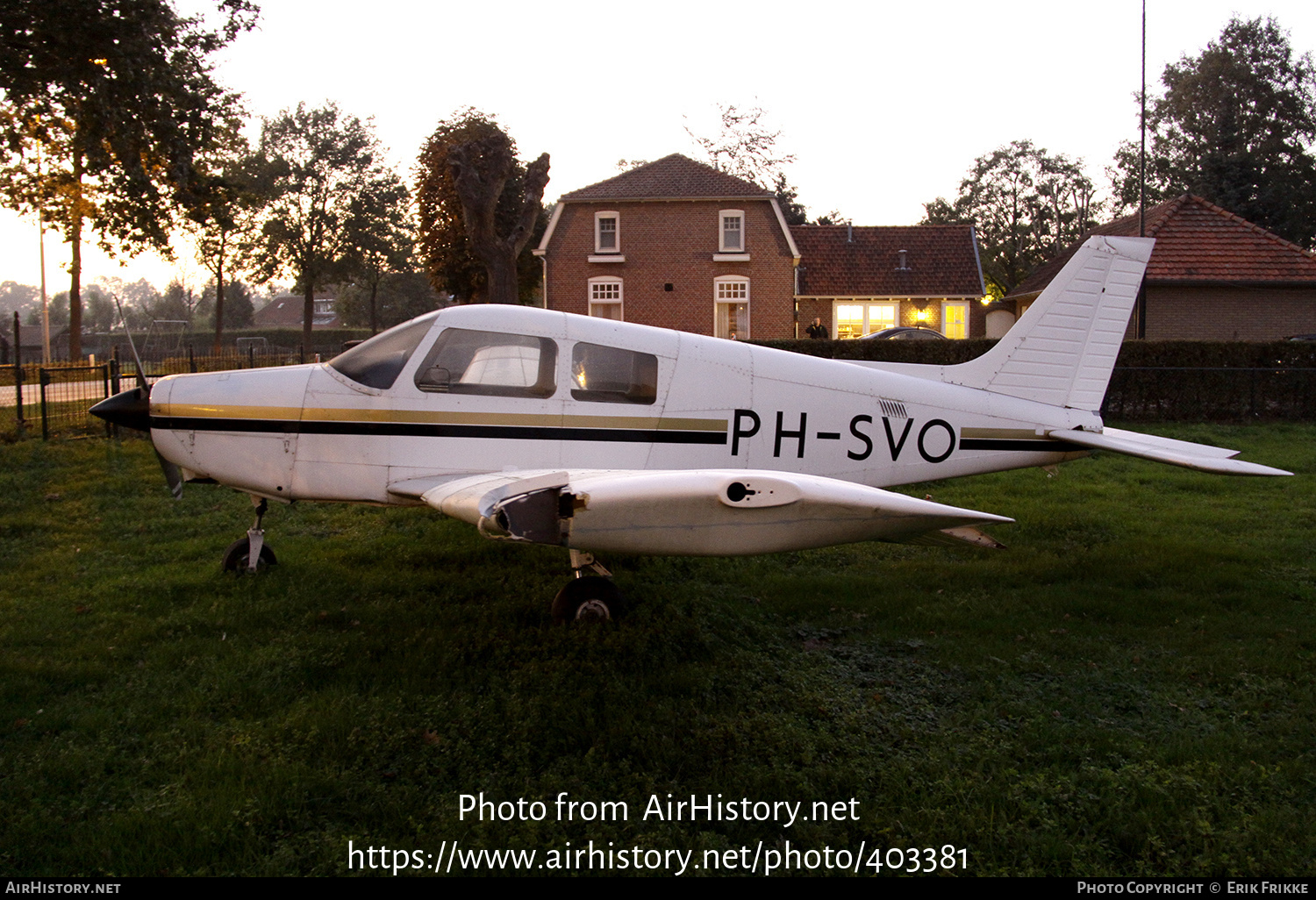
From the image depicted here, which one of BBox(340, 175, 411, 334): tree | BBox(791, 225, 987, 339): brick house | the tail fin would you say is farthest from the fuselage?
BBox(340, 175, 411, 334): tree

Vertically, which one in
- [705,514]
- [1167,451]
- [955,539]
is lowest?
[955,539]

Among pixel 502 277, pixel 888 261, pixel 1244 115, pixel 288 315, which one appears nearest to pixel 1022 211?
pixel 1244 115

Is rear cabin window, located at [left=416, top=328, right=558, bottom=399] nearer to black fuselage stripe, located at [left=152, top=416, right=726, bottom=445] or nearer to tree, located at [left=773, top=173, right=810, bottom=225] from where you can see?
black fuselage stripe, located at [left=152, top=416, right=726, bottom=445]

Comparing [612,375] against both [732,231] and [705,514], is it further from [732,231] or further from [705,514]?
[732,231]

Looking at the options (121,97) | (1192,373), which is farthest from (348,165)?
(1192,373)

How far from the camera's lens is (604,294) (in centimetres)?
3400

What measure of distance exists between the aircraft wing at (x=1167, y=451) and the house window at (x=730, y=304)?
87.7ft

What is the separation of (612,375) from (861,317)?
104 feet

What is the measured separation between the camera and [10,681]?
4.94 metres

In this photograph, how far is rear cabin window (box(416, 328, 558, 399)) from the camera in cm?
627

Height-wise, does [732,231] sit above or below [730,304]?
above

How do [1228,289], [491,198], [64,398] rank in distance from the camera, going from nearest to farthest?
[64,398]
[491,198]
[1228,289]

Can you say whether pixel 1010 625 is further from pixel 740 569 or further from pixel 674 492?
pixel 674 492

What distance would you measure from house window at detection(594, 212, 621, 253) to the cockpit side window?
28123 millimetres
